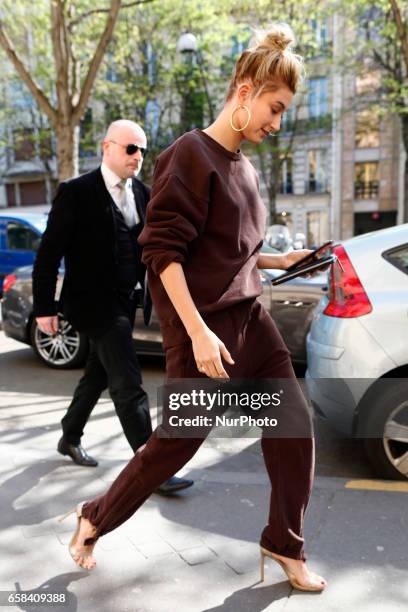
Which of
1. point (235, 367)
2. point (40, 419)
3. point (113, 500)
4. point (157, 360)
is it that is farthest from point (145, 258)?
point (157, 360)

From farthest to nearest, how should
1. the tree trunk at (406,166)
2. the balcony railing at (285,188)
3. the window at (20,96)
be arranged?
the balcony railing at (285,188)
the window at (20,96)
the tree trunk at (406,166)

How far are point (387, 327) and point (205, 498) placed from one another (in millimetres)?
1263

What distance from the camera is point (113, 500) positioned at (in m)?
2.23

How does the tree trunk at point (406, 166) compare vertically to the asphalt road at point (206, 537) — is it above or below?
above

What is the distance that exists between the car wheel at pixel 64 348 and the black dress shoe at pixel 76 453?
277cm

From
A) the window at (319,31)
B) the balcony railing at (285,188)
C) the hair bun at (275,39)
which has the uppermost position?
the window at (319,31)

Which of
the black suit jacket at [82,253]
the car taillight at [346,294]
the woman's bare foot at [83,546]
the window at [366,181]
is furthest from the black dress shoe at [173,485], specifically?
the window at [366,181]

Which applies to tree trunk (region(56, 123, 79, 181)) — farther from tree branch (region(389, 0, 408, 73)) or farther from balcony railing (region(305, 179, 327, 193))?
balcony railing (region(305, 179, 327, 193))

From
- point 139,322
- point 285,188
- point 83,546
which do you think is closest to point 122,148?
point 83,546

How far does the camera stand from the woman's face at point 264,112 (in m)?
1.98

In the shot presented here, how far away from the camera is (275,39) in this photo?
1.97m

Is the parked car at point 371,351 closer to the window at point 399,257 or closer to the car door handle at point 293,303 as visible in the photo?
the window at point 399,257

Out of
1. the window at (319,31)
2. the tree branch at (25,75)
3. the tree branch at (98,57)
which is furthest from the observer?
the window at (319,31)

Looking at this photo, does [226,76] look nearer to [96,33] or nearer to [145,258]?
[96,33]
